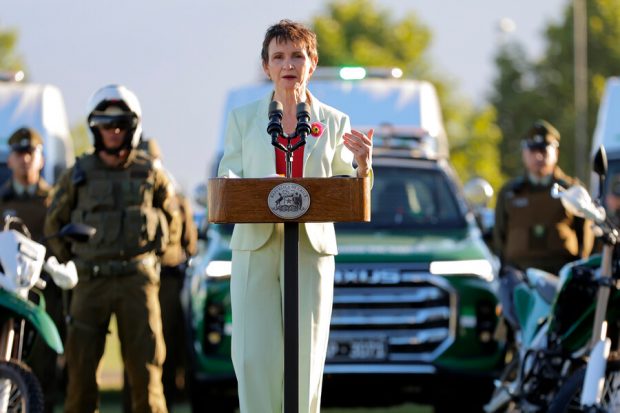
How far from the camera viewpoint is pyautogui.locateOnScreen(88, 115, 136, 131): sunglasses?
1055cm

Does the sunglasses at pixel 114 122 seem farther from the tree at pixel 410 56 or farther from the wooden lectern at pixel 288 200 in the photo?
the tree at pixel 410 56

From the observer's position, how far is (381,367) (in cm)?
1220

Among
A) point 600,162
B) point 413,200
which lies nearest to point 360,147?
point 600,162

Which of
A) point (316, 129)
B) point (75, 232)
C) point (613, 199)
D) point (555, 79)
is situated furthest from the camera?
point (555, 79)

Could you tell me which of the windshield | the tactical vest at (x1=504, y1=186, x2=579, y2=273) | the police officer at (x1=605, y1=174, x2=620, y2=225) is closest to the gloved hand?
the windshield

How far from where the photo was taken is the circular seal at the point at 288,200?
6.97 metres

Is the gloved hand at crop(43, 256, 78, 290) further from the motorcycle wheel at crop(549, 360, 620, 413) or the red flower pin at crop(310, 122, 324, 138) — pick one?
the motorcycle wheel at crop(549, 360, 620, 413)

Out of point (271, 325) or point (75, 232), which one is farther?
point (75, 232)

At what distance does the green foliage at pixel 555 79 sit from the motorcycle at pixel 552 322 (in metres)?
64.7

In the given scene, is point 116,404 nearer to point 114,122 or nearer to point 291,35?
point 114,122

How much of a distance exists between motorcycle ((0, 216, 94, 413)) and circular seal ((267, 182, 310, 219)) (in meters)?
2.43

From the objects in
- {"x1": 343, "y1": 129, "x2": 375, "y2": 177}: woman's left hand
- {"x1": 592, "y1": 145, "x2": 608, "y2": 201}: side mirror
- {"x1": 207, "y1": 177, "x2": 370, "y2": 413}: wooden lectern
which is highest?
{"x1": 343, "y1": 129, "x2": 375, "y2": 177}: woman's left hand

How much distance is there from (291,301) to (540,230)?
709cm

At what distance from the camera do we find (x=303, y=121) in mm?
7145
